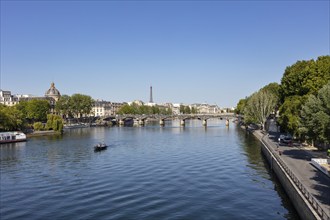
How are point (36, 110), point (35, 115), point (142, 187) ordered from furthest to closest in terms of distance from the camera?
1. point (36, 110)
2. point (35, 115)
3. point (142, 187)

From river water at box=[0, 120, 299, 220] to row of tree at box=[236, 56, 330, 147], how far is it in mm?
8350

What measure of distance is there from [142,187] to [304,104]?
109 feet

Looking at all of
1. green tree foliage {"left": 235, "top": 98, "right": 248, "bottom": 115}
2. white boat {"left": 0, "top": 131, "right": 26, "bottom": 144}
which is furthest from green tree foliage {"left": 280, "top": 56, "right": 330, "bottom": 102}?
white boat {"left": 0, "top": 131, "right": 26, "bottom": 144}

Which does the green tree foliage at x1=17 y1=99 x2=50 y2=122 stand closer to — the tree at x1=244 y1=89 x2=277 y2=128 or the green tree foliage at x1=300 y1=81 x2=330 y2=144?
the tree at x1=244 y1=89 x2=277 y2=128

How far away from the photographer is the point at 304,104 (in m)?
58.6

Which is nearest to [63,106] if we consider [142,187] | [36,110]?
[36,110]

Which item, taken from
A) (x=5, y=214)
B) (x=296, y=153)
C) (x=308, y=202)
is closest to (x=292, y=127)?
(x=296, y=153)

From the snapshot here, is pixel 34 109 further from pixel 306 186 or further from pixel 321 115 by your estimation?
pixel 306 186

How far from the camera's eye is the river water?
3309 cm

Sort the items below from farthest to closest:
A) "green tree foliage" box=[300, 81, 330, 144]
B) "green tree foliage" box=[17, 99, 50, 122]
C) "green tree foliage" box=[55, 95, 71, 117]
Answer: "green tree foliage" box=[55, 95, 71, 117] < "green tree foliage" box=[17, 99, 50, 122] < "green tree foliage" box=[300, 81, 330, 144]

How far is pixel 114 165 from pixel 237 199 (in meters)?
28.1

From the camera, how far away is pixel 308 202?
2564 cm

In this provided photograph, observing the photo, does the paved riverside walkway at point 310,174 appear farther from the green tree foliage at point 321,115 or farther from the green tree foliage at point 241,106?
the green tree foliage at point 241,106

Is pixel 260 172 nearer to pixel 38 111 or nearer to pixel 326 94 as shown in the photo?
pixel 326 94
